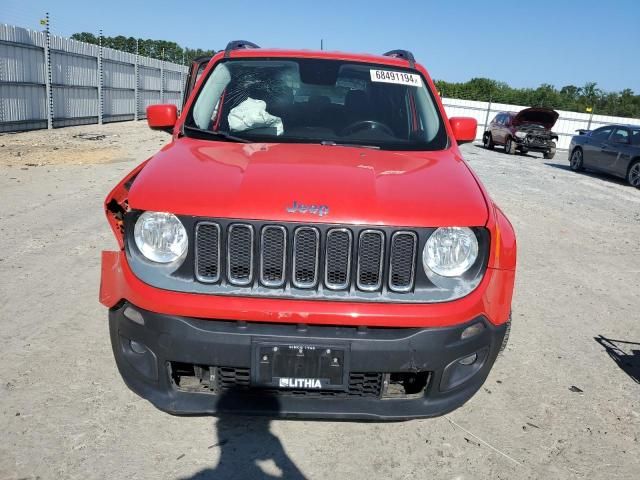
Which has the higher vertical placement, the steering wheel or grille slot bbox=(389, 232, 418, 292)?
the steering wheel

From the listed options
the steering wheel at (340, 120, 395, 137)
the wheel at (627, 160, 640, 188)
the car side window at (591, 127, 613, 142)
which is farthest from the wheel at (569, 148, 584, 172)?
the steering wheel at (340, 120, 395, 137)

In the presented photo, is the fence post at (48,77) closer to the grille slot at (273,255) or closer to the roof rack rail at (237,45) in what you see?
the roof rack rail at (237,45)

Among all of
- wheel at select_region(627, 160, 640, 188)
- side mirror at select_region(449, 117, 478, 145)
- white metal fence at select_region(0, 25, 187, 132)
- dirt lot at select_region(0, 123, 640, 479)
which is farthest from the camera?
white metal fence at select_region(0, 25, 187, 132)

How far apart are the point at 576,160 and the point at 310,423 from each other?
17.1m

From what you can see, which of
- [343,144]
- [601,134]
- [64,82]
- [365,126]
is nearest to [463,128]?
[365,126]

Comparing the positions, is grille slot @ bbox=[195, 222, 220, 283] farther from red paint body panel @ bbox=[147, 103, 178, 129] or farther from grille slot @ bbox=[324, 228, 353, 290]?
red paint body panel @ bbox=[147, 103, 178, 129]

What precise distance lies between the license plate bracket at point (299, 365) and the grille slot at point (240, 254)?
0.29 metres

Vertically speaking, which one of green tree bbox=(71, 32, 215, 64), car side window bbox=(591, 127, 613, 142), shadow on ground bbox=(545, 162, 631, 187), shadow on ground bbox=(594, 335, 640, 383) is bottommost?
shadow on ground bbox=(594, 335, 640, 383)

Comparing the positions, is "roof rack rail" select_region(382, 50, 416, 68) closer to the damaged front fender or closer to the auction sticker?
the auction sticker

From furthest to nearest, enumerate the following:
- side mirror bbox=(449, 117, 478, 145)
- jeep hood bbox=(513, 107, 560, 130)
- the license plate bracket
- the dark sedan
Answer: jeep hood bbox=(513, 107, 560, 130) < the dark sedan < side mirror bbox=(449, 117, 478, 145) < the license plate bracket

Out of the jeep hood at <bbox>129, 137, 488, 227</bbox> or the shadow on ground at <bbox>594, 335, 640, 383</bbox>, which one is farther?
the shadow on ground at <bbox>594, 335, 640, 383</bbox>

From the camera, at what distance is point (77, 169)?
11.1 meters

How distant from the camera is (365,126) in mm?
3625

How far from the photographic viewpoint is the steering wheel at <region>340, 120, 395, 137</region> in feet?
11.7
